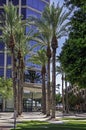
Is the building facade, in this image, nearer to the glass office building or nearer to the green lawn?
the glass office building

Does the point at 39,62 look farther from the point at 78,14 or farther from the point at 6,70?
the point at 78,14

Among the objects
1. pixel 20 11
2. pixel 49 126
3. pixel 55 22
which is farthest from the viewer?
pixel 20 11

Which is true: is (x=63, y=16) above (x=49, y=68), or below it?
above

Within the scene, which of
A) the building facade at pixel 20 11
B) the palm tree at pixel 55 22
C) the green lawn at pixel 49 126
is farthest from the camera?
the building facade at pixel 20 11

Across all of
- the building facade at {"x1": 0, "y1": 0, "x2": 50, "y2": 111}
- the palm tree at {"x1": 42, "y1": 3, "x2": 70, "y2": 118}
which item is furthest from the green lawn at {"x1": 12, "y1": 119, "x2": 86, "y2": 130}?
the building facade at {"x1": 0, "y1": 0, "x2": 50, "y2": 111}

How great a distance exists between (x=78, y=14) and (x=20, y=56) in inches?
1302

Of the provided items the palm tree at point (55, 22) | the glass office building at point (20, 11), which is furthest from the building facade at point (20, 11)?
the palm tree at point (55, 22)

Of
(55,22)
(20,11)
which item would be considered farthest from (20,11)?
(55,22)

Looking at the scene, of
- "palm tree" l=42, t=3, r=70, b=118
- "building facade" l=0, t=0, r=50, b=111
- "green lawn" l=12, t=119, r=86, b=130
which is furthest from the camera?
"building facade" l=0, t=0, r=50, b=111

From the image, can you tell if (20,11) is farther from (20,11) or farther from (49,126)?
(49,126)

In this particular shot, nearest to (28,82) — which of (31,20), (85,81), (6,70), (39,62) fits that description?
(6,70)

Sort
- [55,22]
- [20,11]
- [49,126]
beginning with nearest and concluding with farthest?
1. [49,126]
2. [55,22]
3. [20,11]

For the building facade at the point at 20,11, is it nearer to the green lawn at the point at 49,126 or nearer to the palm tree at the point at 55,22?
the palm tree at the point at 55,22

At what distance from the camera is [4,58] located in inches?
4043
